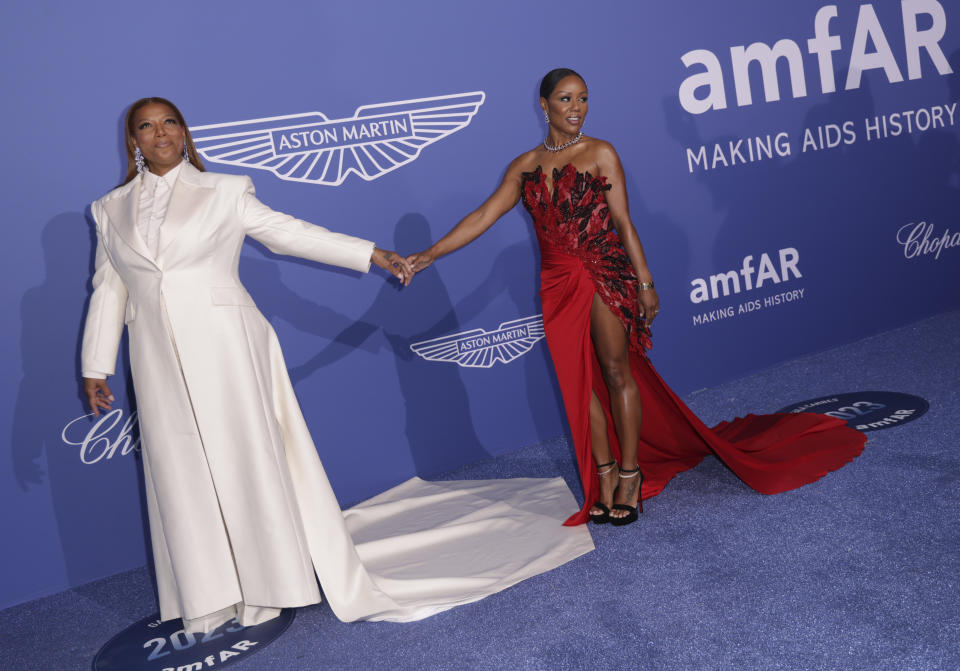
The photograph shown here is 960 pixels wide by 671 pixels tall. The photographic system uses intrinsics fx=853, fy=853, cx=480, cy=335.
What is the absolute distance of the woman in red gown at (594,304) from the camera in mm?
3273

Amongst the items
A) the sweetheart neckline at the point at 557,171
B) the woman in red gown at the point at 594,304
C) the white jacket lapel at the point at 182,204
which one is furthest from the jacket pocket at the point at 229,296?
the sweetheart neckline at the point at 557,171

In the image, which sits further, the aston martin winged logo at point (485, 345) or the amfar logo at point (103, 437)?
the aston martin winged logo at point (485, 345)

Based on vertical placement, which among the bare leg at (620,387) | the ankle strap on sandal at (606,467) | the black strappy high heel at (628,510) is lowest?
the black strappy high heel at (628,510)

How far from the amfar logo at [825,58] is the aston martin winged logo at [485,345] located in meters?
1.57

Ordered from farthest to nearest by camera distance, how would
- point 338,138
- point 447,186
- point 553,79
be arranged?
point 447,186
point 338,138
point 553,79

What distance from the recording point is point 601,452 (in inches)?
137

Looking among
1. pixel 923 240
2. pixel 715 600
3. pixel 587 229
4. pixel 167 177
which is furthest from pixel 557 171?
pixel 923 240

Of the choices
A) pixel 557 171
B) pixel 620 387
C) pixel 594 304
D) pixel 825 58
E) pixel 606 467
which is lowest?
pixel 606 467

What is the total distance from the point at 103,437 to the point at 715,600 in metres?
2.66

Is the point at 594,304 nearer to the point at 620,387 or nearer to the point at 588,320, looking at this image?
the point at 588,320

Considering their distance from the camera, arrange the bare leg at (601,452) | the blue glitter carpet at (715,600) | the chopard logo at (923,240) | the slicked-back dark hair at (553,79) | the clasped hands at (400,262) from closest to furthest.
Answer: the blue glitter carpet at (715,600) < the clasped hands at (400,262) < the slicked-back dark hair at (553,79) < the bare leg at (601,452) < the chopard logo at (923,240)

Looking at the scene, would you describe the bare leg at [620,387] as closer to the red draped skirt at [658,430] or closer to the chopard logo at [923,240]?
the red draped skirt at [658,430]

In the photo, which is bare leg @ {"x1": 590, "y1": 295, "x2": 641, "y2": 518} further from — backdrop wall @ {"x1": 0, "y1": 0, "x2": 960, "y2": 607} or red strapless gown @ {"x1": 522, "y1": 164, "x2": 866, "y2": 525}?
backdrop wall @ {"x1": 0, "y1": 0, "x2": 960, "y2": 607}

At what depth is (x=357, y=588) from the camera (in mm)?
2957
